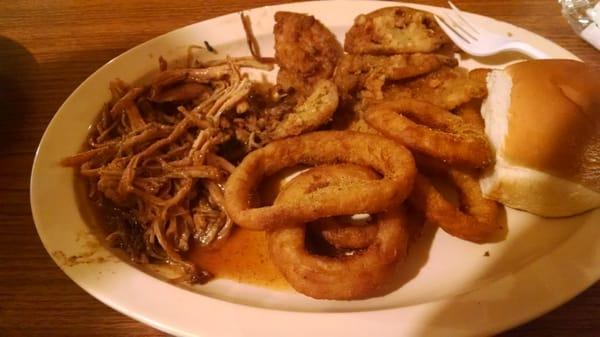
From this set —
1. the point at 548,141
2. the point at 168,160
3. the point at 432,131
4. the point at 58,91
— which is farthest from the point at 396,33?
the point at 58,91

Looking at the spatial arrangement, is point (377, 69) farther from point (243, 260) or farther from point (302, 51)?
point (243, 260)

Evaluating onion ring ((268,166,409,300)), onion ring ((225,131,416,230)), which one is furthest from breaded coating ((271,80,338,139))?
onion ring ((268,166,409,300))

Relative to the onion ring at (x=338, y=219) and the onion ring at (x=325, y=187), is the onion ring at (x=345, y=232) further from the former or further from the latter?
the onion ring at (x=325, y=187)

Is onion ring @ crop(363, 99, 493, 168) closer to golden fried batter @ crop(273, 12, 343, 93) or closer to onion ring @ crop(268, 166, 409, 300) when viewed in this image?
→ onion ring @ crop(268, 166, 409, 300)

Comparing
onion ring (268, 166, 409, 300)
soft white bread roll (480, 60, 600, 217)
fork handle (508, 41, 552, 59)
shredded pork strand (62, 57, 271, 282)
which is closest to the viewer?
onion ring (268, 166, 409, 300)

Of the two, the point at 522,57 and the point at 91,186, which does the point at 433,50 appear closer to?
the point at 522,57

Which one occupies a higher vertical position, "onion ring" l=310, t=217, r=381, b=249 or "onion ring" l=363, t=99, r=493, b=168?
"onion ring" l=363, t=99, r=493, b=168
